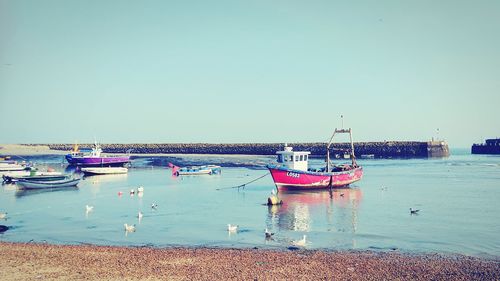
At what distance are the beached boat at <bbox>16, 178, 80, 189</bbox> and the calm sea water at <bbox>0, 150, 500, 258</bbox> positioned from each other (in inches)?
34.8

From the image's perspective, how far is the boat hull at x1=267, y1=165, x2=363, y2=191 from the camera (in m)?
36.4

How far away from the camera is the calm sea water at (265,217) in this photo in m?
18.9

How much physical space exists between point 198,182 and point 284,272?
1341 inches

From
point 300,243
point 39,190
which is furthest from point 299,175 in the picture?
point 39,190

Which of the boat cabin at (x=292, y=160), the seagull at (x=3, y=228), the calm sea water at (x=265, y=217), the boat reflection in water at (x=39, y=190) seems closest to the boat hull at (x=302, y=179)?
the calm sea water at (x=265, y=217)

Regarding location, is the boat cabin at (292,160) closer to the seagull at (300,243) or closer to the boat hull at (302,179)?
the boat hull at (302,179)

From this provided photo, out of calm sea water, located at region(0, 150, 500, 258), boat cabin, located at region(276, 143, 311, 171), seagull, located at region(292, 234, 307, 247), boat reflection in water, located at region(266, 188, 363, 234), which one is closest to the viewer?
seagull, located at region(292, 234, 307, 247)

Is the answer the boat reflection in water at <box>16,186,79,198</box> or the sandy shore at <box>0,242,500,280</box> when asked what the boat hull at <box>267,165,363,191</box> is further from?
the sandy shore at <box>0,242,500,280</box>

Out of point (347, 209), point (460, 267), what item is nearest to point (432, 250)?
point (460, 267)

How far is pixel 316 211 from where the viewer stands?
27312mm

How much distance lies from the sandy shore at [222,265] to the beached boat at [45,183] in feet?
76.0

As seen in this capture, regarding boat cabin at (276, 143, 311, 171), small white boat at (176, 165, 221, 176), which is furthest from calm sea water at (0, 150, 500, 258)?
small white boat at (176, 165, 221, 176)

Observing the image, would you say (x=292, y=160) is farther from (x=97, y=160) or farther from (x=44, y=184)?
(x=97, y=160)

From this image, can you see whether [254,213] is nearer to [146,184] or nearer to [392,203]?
[392,203]
